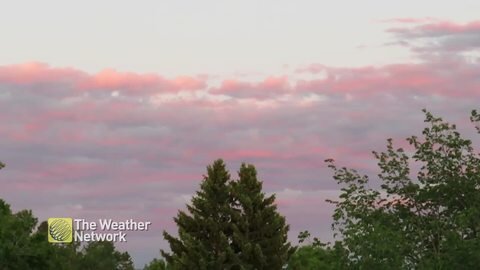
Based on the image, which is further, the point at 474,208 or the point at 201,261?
the point at 201,261

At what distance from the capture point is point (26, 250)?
226ft

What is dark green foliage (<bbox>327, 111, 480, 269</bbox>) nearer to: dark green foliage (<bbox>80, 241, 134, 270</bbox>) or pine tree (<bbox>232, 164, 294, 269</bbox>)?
pine tree (<bbox>232, 164, 294, 269</bbox>)

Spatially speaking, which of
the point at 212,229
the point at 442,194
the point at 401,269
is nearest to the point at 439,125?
the point at 442,194

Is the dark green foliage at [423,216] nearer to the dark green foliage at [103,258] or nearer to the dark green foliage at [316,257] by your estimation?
the dark green foliage at [316,257]

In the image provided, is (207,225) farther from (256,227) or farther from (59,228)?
(59,228)

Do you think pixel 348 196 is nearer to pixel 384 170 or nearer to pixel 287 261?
pixel 384 170

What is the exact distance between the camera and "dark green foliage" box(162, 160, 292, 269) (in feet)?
271

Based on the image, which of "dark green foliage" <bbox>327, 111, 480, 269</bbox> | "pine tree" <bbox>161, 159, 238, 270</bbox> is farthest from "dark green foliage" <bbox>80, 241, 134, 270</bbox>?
"dark green foliage" <bbox>327, 111, 480, 269</bbox>

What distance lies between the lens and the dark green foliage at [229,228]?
82.5m

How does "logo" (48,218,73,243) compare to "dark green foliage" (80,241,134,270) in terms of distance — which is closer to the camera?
"logo" (48,218,73,243)

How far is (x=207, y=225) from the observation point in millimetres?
84312

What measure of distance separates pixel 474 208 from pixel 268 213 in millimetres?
39857

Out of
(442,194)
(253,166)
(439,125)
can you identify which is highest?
(253,166)

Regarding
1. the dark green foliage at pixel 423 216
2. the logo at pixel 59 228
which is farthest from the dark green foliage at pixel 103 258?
the dark green foliage at pixel 423 216
